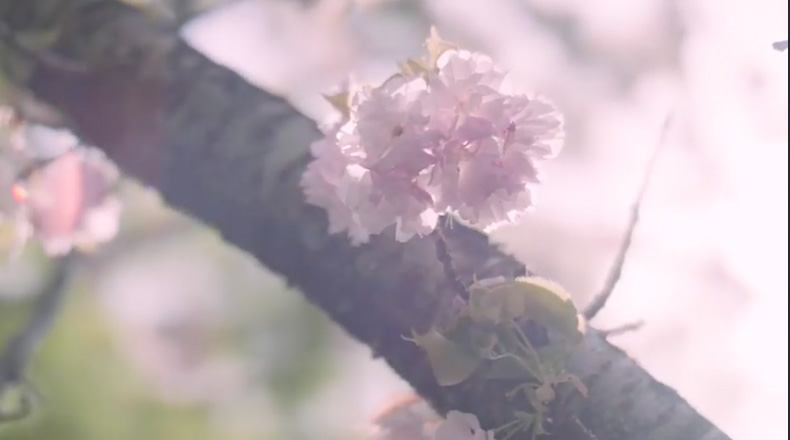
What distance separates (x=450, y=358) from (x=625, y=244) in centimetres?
19

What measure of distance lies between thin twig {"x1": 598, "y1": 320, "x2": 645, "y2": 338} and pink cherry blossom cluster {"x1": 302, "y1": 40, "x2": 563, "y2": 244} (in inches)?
4.6

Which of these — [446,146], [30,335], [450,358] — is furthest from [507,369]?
[30,335]

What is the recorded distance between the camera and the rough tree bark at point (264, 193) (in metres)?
0.45

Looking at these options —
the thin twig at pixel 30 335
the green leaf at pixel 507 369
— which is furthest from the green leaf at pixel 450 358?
the thin twig at pixel 30 335

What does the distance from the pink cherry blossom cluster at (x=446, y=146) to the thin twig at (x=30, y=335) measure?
0.36 meters

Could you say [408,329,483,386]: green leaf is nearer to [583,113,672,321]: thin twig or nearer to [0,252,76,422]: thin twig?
[583,113,672,321]: thin twig

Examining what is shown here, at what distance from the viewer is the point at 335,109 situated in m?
0.51

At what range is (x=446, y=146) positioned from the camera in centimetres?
42

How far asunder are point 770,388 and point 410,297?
27 centimetres

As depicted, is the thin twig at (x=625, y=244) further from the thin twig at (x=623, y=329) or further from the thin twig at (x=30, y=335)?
the thin twig at (x=30, y=335)

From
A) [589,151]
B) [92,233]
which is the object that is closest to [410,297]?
[589,151]

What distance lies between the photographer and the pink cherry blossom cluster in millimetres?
416

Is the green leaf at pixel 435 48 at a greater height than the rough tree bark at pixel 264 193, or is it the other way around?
the green leaf at pixel 435 48

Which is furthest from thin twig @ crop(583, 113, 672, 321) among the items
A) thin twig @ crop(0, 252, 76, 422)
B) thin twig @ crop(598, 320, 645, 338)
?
thin twig @ crop(0, 252, 76, 422)
